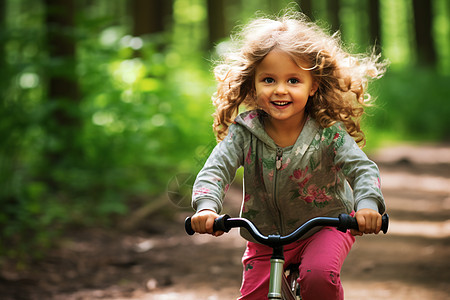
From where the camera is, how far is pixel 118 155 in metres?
8.27

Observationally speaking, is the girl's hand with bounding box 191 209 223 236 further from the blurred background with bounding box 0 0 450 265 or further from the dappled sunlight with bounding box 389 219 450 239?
the dappled sunlight with bounding box 389 219 450 239

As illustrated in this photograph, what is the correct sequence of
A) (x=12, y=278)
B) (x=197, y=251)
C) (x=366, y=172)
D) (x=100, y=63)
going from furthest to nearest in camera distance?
(x=100, y=63) → (x=197, y=251) → (x=12, y=278) → (x=366, y=172)

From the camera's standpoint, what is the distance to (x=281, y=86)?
3.07m

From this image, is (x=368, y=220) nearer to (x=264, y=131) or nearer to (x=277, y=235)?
(x=277, y=235)

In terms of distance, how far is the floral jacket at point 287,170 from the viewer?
10.2 ft

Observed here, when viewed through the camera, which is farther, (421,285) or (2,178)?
(2,178)

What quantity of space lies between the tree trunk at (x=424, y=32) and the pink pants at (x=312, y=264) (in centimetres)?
2321

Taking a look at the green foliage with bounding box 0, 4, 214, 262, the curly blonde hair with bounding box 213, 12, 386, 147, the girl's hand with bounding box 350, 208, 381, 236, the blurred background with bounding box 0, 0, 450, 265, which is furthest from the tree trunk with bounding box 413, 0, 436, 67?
the girl's hand with bounding box 350, 208, 381, 236

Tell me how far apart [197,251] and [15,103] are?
2.60 m

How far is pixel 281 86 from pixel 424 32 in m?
23.8

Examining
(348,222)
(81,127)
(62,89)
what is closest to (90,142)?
(81,127)

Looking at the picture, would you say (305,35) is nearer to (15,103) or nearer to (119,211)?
(15,103)

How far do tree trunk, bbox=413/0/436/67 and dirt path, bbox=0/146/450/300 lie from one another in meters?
17.7

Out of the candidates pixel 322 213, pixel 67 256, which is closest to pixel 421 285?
pixel 322 213
